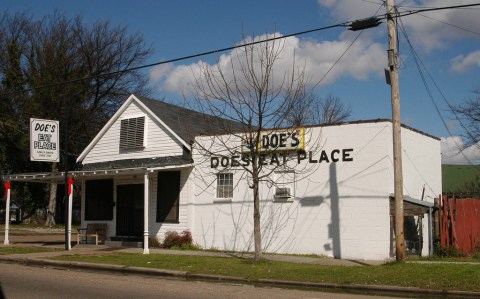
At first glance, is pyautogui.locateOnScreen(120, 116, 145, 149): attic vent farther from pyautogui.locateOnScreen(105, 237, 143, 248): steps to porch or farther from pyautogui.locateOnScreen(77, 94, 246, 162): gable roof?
pyautogui.locateOnScreen(105, 237, 143, 248): steps to porch

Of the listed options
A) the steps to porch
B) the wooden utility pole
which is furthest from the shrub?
the wooden utility pole

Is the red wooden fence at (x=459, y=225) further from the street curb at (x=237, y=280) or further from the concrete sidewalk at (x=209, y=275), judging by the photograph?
the street curb at (x=237, y=280)

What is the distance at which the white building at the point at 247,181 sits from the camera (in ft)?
55.7

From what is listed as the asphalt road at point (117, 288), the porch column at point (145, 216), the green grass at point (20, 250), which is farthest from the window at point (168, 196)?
the asphalt road at point (117, 288)

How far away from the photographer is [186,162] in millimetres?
20609

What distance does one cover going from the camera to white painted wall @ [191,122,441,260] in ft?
55.2

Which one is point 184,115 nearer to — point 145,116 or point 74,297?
point 145,116

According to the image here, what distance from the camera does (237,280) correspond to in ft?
43.6

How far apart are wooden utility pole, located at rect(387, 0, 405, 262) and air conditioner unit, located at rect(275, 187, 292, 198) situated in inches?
187

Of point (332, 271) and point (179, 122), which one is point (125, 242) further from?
point (332, 271)

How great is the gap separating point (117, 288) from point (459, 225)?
1080 cm

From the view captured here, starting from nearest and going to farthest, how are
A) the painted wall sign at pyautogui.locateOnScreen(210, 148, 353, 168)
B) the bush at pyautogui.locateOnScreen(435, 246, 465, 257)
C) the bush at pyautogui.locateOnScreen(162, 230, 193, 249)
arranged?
the bush at pyautogui.locateOnScreen(435, 246, 465, 257) < the painted wall sign at pyautogui.locateOnScreen(210, 148, 353, 168) < the bush at pyautogui.locateOnScreen(162, 230, 193, 249)

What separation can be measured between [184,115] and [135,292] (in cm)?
1332

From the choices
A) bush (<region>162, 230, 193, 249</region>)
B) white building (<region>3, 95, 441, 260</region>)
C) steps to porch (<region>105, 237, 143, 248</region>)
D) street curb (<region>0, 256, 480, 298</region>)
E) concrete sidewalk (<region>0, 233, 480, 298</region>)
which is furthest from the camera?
steps to porch (<region>105, 237, 143, 248</region>)
